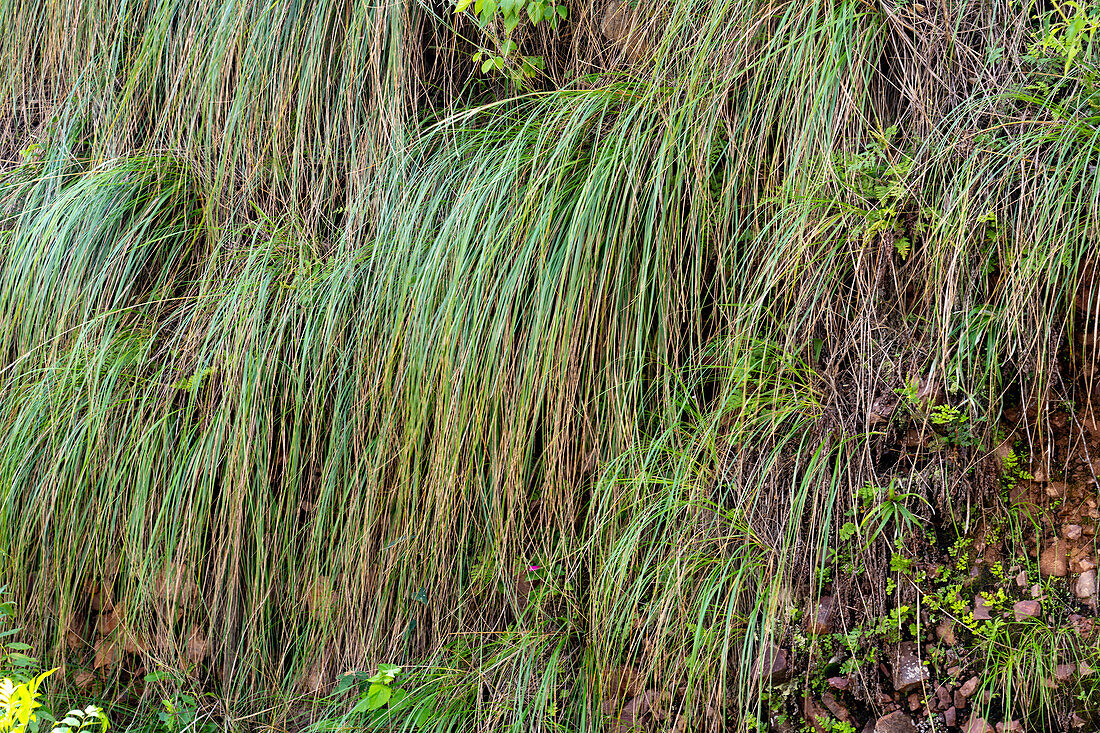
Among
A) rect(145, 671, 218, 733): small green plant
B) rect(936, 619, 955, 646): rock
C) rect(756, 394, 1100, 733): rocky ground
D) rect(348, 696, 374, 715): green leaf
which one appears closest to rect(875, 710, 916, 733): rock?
rect(756, 394, 1100, 733): rocky ground

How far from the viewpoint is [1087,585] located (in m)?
1.35

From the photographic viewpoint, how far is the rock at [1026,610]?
4.49ft

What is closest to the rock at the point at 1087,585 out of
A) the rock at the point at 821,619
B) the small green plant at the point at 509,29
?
the rock at the point at 821,619

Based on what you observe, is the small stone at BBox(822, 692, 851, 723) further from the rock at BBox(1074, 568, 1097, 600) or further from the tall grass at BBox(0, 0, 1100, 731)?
the rock at BBox(1074, 568, 1097, 600)

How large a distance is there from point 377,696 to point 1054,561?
1228 mm

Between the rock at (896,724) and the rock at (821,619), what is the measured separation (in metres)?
0.15

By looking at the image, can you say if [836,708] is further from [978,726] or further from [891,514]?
[891,514]

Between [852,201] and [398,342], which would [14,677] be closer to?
[398,342]

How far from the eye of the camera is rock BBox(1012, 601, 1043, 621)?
137 centimetres

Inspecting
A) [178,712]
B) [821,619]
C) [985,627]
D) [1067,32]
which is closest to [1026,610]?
[985,627]

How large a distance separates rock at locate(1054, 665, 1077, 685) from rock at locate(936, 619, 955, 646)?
0.48 ft

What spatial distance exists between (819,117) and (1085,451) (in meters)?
0.70

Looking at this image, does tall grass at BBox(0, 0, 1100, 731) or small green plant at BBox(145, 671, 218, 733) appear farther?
small green plant at BBox(145, 671, 218, 733)

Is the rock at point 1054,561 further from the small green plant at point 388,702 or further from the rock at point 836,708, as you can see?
the small green plant at point 388,702
